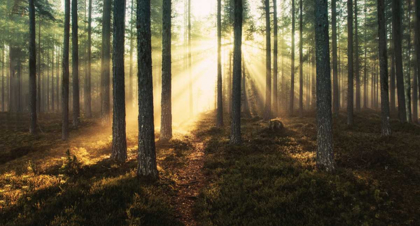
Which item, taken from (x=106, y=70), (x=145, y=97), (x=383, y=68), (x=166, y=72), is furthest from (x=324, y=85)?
(x=106, y=70)

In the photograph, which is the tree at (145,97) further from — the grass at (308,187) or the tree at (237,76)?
the tree at (237,76)

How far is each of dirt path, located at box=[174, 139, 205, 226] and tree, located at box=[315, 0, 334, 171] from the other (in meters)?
4.76

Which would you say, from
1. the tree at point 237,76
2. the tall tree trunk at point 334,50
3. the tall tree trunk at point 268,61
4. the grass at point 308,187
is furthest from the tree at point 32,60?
the tall tree trunk at point 334,50

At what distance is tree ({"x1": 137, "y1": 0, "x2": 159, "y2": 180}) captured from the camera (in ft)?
22.9

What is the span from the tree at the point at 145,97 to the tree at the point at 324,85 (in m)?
6.14

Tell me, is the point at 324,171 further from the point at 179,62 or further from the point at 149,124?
the point at 179,62

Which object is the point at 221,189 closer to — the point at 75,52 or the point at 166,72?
the point at 166,72

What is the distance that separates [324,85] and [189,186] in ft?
20.0

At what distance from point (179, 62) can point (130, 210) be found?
30.5 metres

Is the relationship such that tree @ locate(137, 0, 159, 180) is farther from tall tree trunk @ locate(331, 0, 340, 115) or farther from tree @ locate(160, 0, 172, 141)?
tall tree trunk @ locate(331, 0, 340, 115)

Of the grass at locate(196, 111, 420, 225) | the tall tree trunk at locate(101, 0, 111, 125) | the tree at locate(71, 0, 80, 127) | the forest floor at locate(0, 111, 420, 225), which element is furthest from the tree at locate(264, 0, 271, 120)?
the tree at locate(71, 0, 80, 127)

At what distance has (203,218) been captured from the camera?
5.36m

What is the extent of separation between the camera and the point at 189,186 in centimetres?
717

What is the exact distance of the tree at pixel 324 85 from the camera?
753 cm
